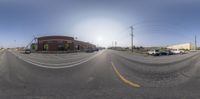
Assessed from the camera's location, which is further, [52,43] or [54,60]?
[52,43]

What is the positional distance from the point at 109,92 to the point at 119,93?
1.16ft

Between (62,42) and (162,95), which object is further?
(62,42)

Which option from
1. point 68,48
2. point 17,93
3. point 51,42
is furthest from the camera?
point 68,48

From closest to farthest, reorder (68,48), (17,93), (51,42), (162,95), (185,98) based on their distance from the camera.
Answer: (185,98) → (162,95) → (17,93) → (51,42) → (68,48)

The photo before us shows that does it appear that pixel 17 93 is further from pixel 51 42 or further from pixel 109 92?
pixel 51 42

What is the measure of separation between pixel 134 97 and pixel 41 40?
308ft

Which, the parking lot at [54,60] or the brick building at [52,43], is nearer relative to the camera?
the parking lot at [54,60]

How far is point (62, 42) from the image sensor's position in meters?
98.7

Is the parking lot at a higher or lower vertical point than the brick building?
lower

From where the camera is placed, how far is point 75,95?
7336 mm

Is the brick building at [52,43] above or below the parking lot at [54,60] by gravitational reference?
above

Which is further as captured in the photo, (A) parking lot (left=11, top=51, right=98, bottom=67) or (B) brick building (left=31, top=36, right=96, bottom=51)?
(B) brick building (left=31, top=36, right=96, bottom=51)

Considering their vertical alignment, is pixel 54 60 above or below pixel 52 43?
below

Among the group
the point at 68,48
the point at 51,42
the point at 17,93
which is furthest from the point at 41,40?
the point at 17,93
